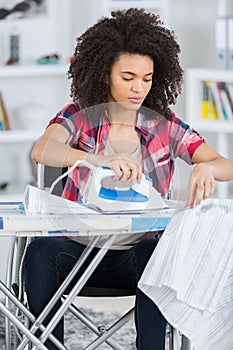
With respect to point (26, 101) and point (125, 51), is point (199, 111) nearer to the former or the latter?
point (26, 101)

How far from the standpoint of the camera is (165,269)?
2.22m

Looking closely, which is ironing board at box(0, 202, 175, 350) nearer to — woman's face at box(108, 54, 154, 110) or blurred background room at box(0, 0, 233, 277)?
woman's face at box(108, 54, 154, 110)

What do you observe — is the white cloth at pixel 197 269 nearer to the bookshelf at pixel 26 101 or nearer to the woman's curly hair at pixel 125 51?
the woman's curly hair at pixel 125 51

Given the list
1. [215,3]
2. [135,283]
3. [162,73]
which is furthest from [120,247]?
[215,3]

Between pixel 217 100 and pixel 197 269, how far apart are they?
2.99 m

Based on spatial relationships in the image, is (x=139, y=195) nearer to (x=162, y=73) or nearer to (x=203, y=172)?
(x=203, y=172)

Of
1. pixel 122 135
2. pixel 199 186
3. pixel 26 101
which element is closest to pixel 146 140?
pixel 122 135

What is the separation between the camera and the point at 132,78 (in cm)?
247

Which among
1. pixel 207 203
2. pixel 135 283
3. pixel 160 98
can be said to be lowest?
pixel 135 283

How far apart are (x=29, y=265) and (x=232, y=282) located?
19.7 inches

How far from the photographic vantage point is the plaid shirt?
8.19 feet

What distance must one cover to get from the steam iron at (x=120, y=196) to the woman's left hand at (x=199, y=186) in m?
Answer: 0.07

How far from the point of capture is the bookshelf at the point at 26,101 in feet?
16.8

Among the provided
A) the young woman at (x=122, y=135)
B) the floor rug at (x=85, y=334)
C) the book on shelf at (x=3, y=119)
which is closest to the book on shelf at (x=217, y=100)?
the book on shelf at (x=3, y=119)
